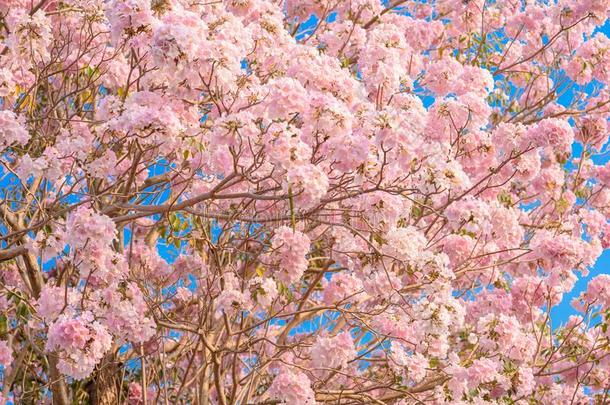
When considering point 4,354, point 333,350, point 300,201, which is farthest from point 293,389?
point 4,354

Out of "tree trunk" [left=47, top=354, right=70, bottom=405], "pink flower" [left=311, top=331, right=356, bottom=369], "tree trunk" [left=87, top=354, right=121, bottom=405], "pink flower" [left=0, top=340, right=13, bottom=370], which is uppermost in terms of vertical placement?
"tree trunk" [left=87, top=354, right=121, bottom=405]

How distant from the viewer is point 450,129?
5387 millimetres

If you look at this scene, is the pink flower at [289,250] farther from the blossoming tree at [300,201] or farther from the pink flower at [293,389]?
the pink flower at [293,389]

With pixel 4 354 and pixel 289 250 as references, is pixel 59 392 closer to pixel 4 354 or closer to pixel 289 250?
pixel 4 354

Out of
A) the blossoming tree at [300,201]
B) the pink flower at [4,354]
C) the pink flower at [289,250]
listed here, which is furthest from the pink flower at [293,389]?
the pink flower at [4,354]

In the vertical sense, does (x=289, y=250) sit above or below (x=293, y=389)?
above

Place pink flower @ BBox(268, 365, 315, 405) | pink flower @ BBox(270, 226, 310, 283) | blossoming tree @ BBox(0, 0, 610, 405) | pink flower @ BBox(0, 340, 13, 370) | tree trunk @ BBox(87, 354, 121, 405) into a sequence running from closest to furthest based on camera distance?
blossoming tree @ BBox(0, 0, 610, 405) → pink flower @ BBox(270, 226, 310, 283) → pink flower @ BBox(268, 365, 315, 405) → pink flower @ BBox(0, 340, 13, 370) → tree trunk @ BBox(87, 354, 121, 405)

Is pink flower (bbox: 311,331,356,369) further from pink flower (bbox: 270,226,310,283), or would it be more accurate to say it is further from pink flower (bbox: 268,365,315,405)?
pink flower (bbox: 270,226,310,283)

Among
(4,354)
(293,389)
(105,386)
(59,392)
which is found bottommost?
(293,389)

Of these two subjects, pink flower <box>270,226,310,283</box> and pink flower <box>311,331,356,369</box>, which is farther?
pink flower <box>311,331,356,369</box>

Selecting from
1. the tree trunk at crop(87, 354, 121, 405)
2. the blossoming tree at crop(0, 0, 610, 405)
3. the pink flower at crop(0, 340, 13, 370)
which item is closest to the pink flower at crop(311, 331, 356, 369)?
the blossoming tree at crop(0, 0, 610, 405)

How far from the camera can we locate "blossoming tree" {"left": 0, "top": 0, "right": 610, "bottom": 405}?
4.57 m

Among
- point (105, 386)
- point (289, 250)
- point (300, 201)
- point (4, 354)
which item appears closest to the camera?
point (300, 201)

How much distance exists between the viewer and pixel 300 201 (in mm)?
4414
